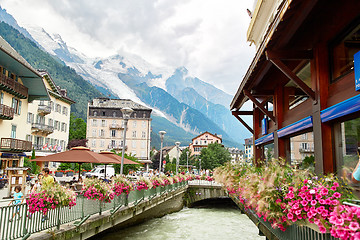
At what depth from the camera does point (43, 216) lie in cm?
833

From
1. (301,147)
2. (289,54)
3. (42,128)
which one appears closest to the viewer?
(289,54)

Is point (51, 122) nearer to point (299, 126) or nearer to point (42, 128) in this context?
point (42, 128)

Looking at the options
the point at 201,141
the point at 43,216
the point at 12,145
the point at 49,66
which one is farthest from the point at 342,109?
the point at 49,66

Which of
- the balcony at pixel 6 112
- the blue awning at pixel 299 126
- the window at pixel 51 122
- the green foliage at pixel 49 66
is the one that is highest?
the green foliage at pixel 49 66

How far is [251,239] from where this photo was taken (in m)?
17.9

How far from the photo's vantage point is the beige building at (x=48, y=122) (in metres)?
→ 47.3

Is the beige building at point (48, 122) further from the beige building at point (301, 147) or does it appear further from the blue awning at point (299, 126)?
the blue awning at point (299, 126)

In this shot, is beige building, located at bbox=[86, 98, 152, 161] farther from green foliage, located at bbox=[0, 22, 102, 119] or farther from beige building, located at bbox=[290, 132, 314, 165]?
green foliage, located at bbox=[0, 22, 102, 119]

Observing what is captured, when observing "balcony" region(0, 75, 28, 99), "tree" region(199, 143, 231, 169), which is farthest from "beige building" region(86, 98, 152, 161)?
"balcony" region(0, 75, 28, 99)

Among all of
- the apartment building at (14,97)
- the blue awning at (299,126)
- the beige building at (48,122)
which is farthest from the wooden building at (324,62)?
the beige building at (48,122)

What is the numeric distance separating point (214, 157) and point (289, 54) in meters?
77.0

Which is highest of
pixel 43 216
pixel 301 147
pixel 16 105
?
pixel 16 105

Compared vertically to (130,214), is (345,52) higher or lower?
higher

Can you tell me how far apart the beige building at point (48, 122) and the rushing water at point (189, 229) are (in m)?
30.2
